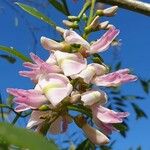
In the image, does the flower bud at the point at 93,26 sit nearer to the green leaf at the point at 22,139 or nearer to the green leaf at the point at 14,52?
the green leaf at the point at 14,52

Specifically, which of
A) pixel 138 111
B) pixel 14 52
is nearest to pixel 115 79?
pixel 14 52

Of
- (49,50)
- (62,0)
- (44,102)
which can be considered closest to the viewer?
(44,102)

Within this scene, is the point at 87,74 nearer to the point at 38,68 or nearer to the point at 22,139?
the point at 38,68

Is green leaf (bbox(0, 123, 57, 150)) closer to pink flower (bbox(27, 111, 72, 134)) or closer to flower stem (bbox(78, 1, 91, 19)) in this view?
pink flower (bbox(27, 111, 72, 134))

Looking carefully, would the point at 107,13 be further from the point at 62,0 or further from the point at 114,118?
the point at 114,118

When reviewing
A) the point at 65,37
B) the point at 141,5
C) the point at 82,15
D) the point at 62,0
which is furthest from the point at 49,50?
the point at 141,5

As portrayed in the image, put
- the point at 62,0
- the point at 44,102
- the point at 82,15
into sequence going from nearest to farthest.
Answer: the point at 44,102 → the point at 82,15 → the point at 62,0
